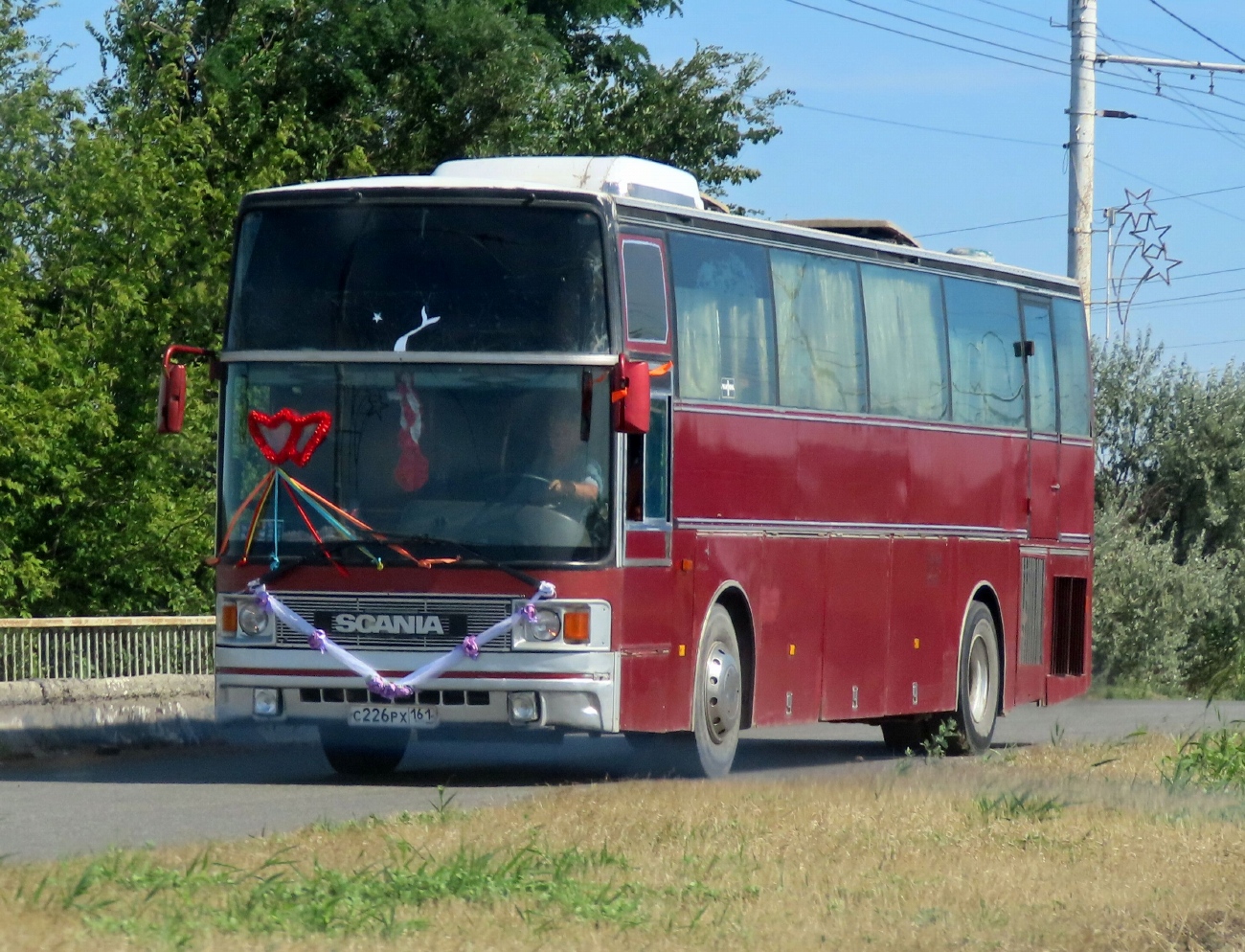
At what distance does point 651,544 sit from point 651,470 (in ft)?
1.51

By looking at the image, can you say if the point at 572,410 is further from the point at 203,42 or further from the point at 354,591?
the point at 203,42

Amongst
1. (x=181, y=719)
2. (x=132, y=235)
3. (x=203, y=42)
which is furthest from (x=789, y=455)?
(x=203, y=42)

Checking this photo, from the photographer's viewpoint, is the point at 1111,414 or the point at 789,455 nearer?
the point at 789,455

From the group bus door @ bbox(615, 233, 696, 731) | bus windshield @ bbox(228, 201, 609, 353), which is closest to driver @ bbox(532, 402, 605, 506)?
bus door @ bbox(615, 233, 696, 731)

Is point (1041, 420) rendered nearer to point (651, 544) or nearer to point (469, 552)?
point (651, 544)

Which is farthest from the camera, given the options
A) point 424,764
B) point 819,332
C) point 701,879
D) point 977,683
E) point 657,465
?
point 977,683

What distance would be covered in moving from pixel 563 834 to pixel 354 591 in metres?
3.99

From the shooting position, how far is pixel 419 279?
14.7m

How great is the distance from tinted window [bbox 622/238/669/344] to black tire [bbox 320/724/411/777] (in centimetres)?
322

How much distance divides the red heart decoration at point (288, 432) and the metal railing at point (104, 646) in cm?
399

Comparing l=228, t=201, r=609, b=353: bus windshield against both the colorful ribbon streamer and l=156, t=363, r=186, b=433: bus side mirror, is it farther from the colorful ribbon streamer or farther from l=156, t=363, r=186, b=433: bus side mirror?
the colorful ribbon streamer

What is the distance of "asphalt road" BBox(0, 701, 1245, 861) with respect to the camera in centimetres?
1216

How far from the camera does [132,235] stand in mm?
26891

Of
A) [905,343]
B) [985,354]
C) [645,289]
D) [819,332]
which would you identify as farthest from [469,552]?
[985,354]
